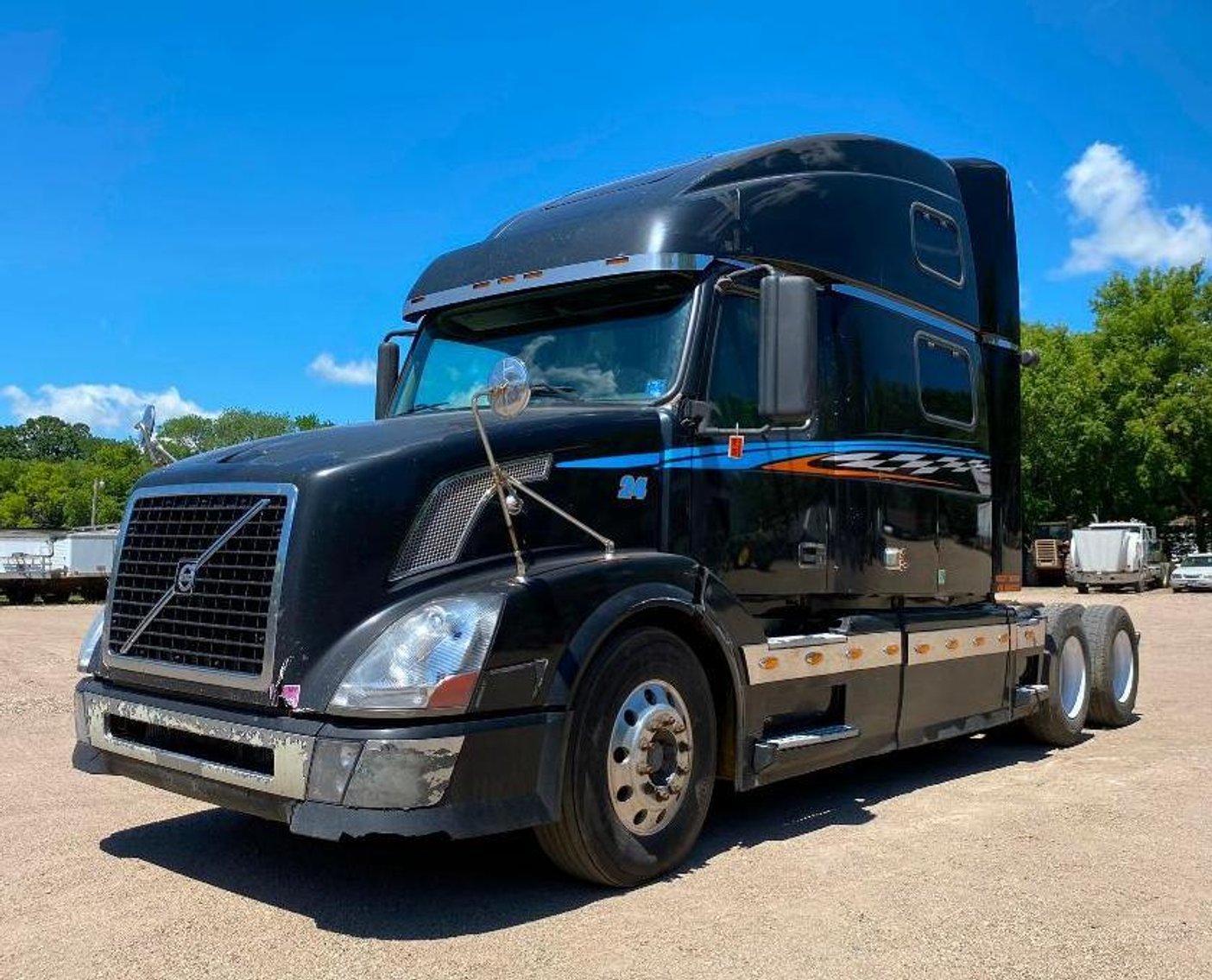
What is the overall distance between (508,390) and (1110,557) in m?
38.5

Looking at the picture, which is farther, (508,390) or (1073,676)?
(1073,676)

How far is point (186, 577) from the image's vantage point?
15.1 feet

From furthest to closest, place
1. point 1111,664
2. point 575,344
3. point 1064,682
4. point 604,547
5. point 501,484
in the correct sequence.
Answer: point 1111,664, point 1064,682, point 575,344, point 604,547, point 501,484

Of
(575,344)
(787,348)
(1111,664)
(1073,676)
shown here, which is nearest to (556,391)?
(575,344)

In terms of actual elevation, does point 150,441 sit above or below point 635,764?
above

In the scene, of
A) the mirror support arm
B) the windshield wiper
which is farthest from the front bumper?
the windshield wiper

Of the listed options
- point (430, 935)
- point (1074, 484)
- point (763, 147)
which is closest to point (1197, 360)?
point (1074, 484)

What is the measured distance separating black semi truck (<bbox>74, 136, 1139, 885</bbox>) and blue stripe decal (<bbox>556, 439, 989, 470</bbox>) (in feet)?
0.05

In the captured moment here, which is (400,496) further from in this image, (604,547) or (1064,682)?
(1064,682)

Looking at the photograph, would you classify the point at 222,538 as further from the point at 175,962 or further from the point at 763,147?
the point at 763,147

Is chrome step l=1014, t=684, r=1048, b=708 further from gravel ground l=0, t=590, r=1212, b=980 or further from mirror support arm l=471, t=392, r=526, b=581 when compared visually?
mirror support arm l=471, t=392, r=526, b=581

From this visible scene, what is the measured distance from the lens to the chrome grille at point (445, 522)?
4.36 meters

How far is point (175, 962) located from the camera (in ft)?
12.6

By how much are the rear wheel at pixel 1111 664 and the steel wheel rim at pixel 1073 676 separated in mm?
80
